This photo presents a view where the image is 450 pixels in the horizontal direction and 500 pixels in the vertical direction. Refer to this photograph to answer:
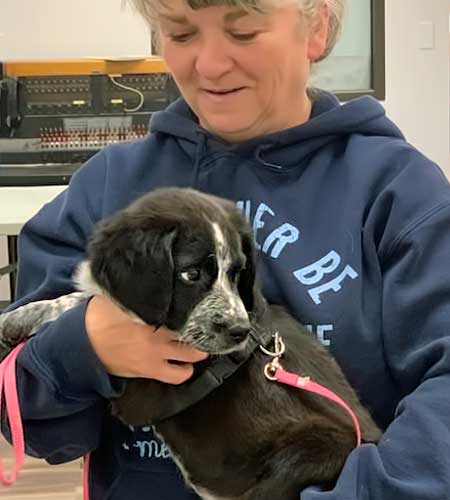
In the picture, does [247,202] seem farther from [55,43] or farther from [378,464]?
[55,43]

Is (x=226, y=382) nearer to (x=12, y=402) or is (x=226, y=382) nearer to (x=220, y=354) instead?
(x=220, y=354)

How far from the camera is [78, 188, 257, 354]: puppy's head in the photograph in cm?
113

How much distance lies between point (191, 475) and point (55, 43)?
162 inches

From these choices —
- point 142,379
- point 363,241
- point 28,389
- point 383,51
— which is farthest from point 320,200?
point 383,51

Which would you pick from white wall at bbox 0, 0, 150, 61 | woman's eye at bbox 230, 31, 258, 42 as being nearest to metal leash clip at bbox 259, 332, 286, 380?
woman's eye at bbox 230, 31, 258, 42

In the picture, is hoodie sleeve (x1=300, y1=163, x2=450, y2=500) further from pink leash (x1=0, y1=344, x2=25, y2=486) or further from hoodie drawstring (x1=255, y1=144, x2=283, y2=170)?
pink leash (x1=0, y1=344, x2=25, y2=486)

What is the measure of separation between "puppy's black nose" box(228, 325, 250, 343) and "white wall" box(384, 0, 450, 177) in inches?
171

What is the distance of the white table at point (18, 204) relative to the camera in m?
2.51

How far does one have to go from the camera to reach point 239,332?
1.13m

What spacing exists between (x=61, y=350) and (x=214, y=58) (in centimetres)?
44

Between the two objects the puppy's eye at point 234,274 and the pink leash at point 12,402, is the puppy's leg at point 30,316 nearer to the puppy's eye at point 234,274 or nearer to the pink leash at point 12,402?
the pink leash at point 12,402

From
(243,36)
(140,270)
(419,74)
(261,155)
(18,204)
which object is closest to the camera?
(140,270)

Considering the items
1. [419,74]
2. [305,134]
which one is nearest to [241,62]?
[305,134]

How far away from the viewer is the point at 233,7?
118cm
